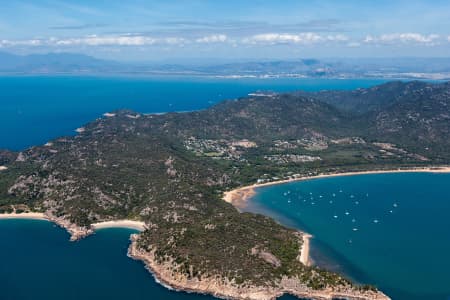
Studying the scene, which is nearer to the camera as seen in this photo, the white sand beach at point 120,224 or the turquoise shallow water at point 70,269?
the turquoise shallow water at point 70,269

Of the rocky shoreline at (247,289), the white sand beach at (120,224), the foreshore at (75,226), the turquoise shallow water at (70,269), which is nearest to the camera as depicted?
the rocky shoreline at (247,289)

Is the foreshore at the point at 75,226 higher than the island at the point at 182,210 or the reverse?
the reverse

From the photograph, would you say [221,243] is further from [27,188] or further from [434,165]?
[434,165]

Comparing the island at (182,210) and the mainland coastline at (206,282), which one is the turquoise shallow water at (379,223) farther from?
the mainland coastline at (206,282)

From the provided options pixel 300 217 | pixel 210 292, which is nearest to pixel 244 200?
pixel 300 217

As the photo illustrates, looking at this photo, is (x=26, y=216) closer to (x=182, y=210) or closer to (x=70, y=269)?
(x=70, y=269)

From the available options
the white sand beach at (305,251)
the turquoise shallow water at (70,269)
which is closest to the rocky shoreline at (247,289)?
the turquoise shallow water at (70,269)
